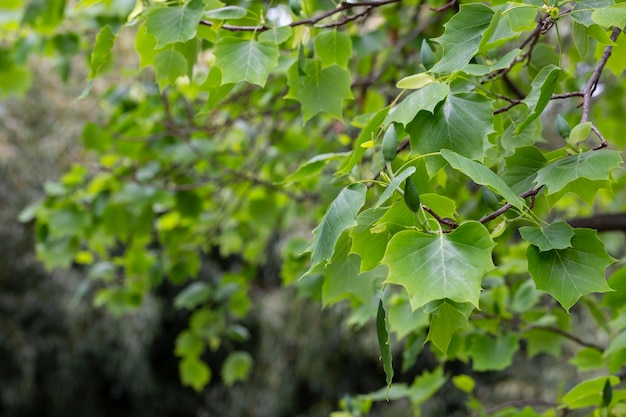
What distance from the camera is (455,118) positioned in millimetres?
656

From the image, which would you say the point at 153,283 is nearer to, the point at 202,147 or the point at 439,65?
the point at 202,147

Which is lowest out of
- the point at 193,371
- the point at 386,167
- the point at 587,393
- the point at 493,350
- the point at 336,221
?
the point at 193,371

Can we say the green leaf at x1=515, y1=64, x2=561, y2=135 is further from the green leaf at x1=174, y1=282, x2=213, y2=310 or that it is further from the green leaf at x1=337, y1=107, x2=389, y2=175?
the green leaf at x1=174, y1=282, x2=213, y2=310

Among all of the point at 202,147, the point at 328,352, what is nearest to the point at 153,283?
the point at 202,147

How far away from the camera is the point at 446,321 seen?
622mm

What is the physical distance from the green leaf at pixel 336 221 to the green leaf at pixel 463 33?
0.50 feet

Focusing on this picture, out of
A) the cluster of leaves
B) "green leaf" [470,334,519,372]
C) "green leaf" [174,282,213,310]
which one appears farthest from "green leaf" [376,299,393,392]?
"green leaf" [174,282,213,310]

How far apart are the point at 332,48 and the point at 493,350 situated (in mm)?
681

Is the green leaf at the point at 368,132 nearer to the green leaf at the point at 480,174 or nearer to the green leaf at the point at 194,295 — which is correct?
the green leaf at the point at 480,174

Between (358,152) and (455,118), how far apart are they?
0.37 ft

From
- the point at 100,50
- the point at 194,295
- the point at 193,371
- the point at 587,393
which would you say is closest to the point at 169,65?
the point at 100,50

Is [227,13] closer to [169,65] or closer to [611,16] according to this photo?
[169,65]

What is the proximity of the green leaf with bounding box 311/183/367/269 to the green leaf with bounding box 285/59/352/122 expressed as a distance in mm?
299

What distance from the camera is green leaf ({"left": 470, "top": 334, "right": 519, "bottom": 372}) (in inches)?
49.5
